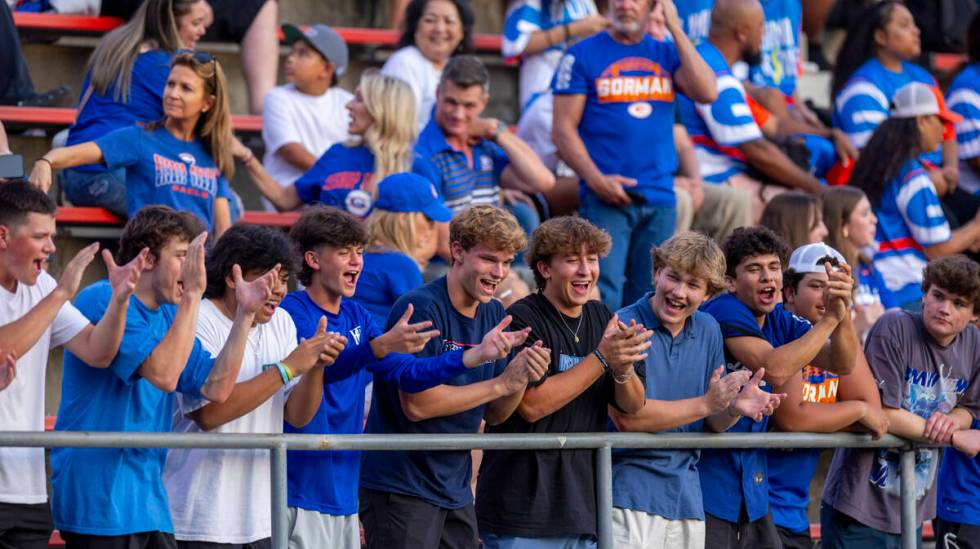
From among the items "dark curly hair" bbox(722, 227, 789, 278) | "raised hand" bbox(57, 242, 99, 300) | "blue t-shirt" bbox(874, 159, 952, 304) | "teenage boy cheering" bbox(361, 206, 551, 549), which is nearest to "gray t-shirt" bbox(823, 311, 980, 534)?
"dark curly hair" bbox(722, 227, 789, 278)

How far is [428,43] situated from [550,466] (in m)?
4.17

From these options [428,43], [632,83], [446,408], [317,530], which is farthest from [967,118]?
[317,530]

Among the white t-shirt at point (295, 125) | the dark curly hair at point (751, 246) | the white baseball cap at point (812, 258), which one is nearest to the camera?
the dark curly hair at point (751, 246)

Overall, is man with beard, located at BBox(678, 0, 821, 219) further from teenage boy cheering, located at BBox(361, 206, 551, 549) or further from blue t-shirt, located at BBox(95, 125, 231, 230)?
teenage boy cheering, located at BBox(361, 206, 551, 549)

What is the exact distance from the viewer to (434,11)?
28.1 feet

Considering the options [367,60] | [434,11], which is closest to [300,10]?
[367,60]

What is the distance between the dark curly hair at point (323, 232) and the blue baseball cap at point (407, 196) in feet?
3.92

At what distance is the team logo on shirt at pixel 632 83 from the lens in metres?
7.64

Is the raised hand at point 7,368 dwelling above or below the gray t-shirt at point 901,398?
above

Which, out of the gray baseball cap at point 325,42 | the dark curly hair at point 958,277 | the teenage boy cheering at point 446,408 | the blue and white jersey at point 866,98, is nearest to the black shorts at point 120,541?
the teenage boy cheering at point 446,408

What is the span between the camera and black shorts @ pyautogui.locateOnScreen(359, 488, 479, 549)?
4723mm

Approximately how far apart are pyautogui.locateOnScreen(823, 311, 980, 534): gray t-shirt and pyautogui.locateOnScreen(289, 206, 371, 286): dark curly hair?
2.12 m

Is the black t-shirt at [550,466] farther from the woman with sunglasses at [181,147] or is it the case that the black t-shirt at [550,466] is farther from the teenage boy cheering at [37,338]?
the woman with sunglasses at [181,147]

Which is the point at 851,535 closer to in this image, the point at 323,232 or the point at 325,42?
the point at 323,232
